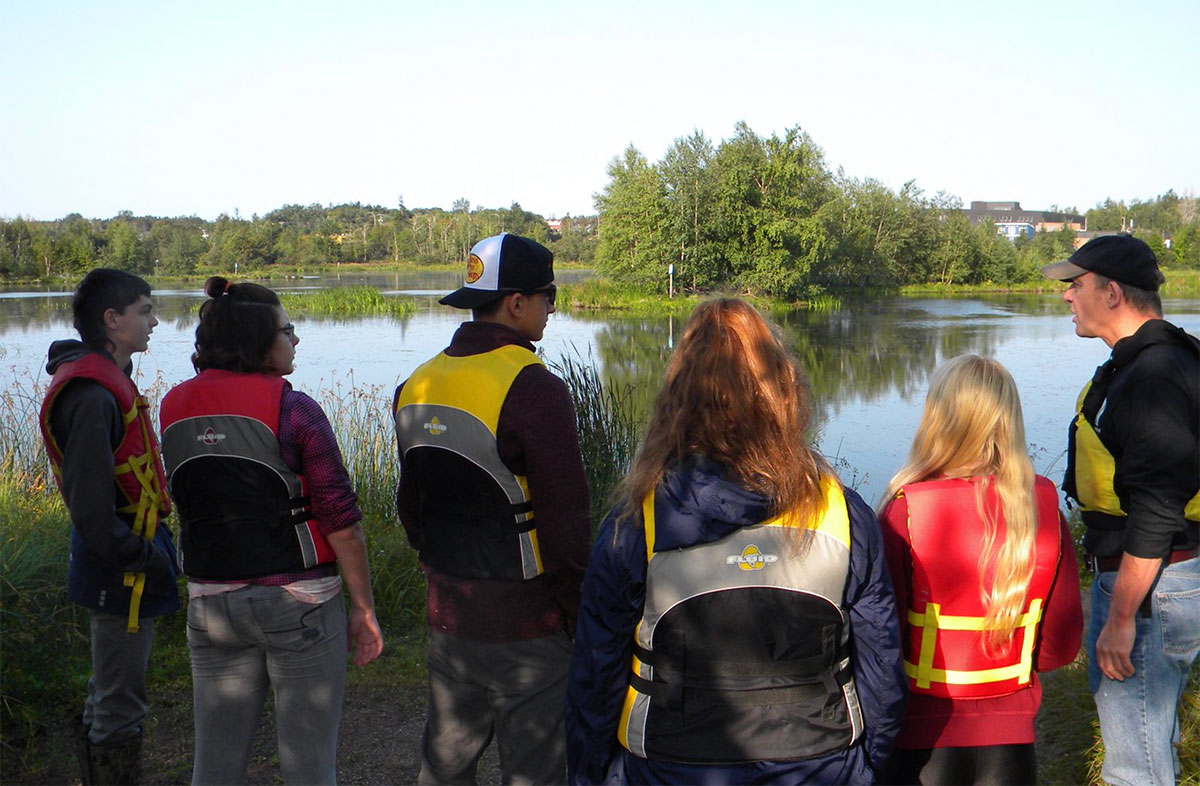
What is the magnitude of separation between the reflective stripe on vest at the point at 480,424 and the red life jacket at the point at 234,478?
35 cm

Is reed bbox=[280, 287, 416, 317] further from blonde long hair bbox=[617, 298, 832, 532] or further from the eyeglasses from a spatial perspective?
blonde long hair bbox=[617, 298, 832, 532]

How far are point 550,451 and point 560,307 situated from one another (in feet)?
114

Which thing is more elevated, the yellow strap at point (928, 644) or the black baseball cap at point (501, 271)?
the black baseball cap at point (501, 271)

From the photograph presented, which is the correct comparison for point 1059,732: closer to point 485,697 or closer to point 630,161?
point 485,697

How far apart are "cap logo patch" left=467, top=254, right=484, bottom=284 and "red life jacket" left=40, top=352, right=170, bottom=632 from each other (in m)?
0.97

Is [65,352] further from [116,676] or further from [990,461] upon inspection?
[990,461]

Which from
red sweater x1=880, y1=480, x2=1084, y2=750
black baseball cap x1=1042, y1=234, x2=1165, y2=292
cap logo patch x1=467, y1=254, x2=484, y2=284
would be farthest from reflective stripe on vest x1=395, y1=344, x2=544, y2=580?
black baseball cap x1=1042, y1=234, x2=1165, y2=292

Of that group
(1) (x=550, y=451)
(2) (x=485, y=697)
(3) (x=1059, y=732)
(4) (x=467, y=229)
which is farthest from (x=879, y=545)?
(4) (x=467, y=229)

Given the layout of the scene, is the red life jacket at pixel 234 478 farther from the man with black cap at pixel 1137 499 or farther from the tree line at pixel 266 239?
the tree line at pixel 266 239

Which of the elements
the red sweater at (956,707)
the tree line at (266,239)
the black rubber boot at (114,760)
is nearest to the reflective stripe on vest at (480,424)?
the red sweater at (956,707)

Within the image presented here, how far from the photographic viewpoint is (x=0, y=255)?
22.5 m

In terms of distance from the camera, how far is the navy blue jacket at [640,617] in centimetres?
156

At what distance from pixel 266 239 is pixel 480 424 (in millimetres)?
50013

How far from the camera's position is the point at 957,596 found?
1969mm
